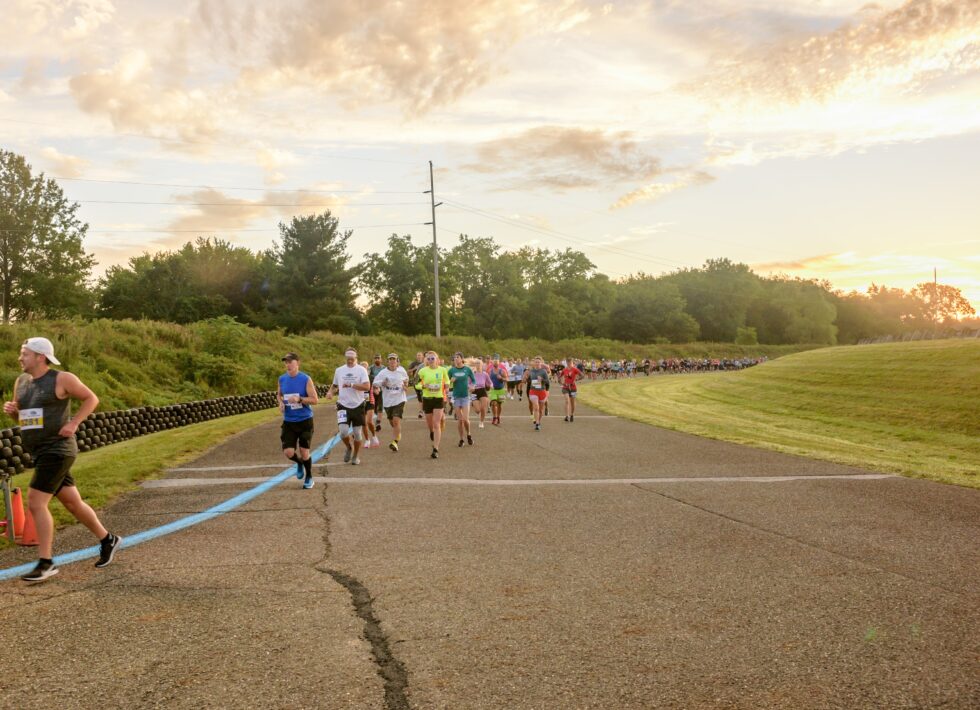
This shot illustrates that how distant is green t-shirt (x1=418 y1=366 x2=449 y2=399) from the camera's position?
14.3 metres

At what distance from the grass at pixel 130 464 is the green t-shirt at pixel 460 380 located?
204 inches

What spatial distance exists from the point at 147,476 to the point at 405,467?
12.8ft

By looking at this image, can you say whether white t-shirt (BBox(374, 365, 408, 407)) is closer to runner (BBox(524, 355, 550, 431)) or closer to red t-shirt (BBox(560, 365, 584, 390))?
runner (BBox(524, 355, 550, 431))

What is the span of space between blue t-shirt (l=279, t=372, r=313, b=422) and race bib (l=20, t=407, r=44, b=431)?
14.1 ft

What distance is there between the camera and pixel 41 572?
5945mm

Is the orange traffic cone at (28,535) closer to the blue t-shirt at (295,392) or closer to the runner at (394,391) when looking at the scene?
the blue t-shirt at (295,392)

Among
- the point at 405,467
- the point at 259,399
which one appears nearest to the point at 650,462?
the point at 405,467

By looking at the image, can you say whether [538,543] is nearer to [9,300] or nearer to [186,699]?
[186,699]

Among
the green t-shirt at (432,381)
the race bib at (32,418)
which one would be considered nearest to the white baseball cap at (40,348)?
the race bib at (32,418)

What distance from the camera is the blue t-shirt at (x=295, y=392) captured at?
10.3 meters

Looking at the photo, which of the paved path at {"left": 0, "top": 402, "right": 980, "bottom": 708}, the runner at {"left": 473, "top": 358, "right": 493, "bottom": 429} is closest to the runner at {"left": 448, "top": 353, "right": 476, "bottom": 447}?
the runner at {"left": 473, "top": 358, "right": 493, "bottom": 429}

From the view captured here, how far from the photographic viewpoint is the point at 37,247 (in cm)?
6156

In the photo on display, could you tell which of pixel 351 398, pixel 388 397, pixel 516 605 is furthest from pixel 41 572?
pixel 388 397

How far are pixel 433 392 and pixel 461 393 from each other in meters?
1.86
